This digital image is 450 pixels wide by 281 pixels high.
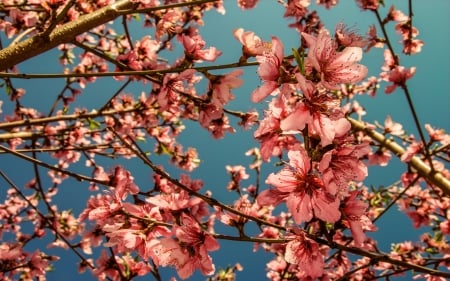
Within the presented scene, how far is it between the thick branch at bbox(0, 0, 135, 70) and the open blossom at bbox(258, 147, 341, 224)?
1.45 metres

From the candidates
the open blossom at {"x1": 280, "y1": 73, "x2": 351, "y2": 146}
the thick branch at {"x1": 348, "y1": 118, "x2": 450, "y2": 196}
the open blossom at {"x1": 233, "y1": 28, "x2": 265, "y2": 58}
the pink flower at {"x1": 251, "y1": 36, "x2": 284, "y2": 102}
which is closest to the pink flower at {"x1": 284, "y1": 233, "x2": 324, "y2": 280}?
the open blossom at {"x1": 280, "y1": 73, "x2": 351, "y2": 146}

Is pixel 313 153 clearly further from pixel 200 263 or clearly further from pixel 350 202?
pixel 200 263

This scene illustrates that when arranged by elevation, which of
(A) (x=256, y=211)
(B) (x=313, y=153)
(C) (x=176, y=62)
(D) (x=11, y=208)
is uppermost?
(D) (x=11, y=208)

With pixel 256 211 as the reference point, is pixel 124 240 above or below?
below

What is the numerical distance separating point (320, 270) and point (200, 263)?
0.64 m

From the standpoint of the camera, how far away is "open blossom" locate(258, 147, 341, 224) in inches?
67.2

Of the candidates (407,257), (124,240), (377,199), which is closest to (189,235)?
(124,240)

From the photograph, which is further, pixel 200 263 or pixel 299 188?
pixel 200 263

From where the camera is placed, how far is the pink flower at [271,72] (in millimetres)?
1752

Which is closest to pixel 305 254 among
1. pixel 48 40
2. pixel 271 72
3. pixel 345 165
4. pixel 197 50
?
pixel 345 165

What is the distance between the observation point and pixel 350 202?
1.92 m

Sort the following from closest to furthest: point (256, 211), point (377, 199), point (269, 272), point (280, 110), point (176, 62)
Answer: point (280, 110), point (176, 62), point (256, 211), point (377, 199), point (269, 272)

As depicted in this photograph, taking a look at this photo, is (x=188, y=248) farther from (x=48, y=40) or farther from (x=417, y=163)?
(x=417, y=163)

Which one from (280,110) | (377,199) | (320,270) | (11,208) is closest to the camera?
(280,110)
